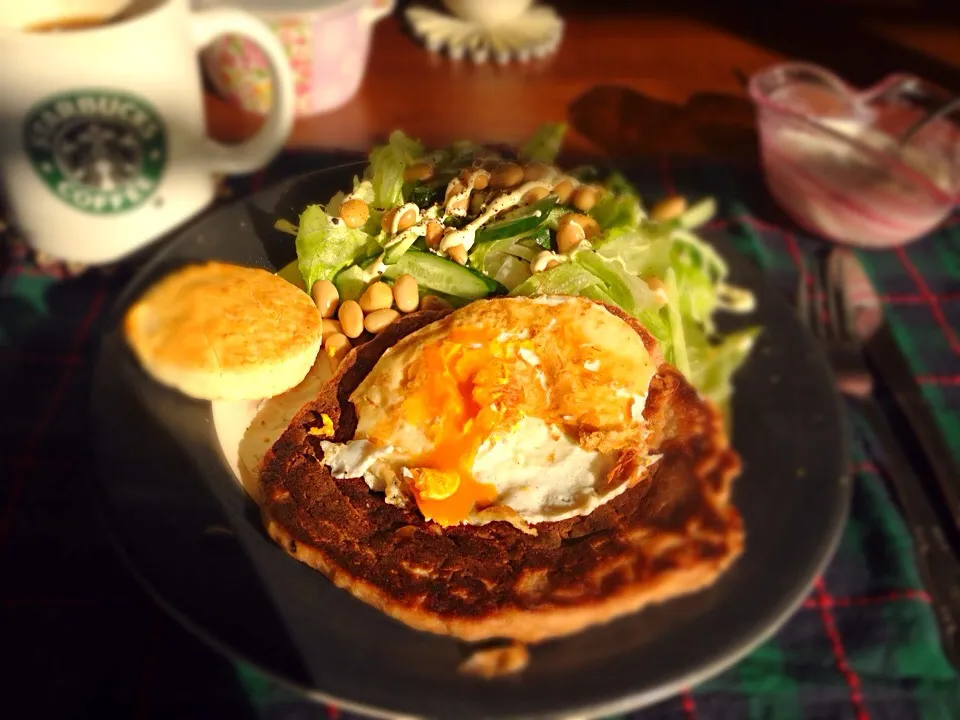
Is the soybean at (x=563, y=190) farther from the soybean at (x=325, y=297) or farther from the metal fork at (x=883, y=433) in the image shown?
the metal fork at (x=883, y=433)

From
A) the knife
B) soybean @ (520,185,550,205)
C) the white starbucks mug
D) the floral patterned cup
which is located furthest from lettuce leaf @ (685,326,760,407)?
the floral patterned cup

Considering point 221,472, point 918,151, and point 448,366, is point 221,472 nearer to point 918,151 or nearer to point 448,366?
point 448,366

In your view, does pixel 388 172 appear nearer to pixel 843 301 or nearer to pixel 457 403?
pixel 457 403

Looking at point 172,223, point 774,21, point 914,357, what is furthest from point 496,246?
point 774,21

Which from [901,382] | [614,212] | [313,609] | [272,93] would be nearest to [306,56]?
[272,93]

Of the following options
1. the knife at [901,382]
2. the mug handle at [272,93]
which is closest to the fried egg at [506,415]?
the mug handle at [272,93]

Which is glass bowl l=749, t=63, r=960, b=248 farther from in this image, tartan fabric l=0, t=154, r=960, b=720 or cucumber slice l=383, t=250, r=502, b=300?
cucumber slice l=383, t=250, r=502, b=300
